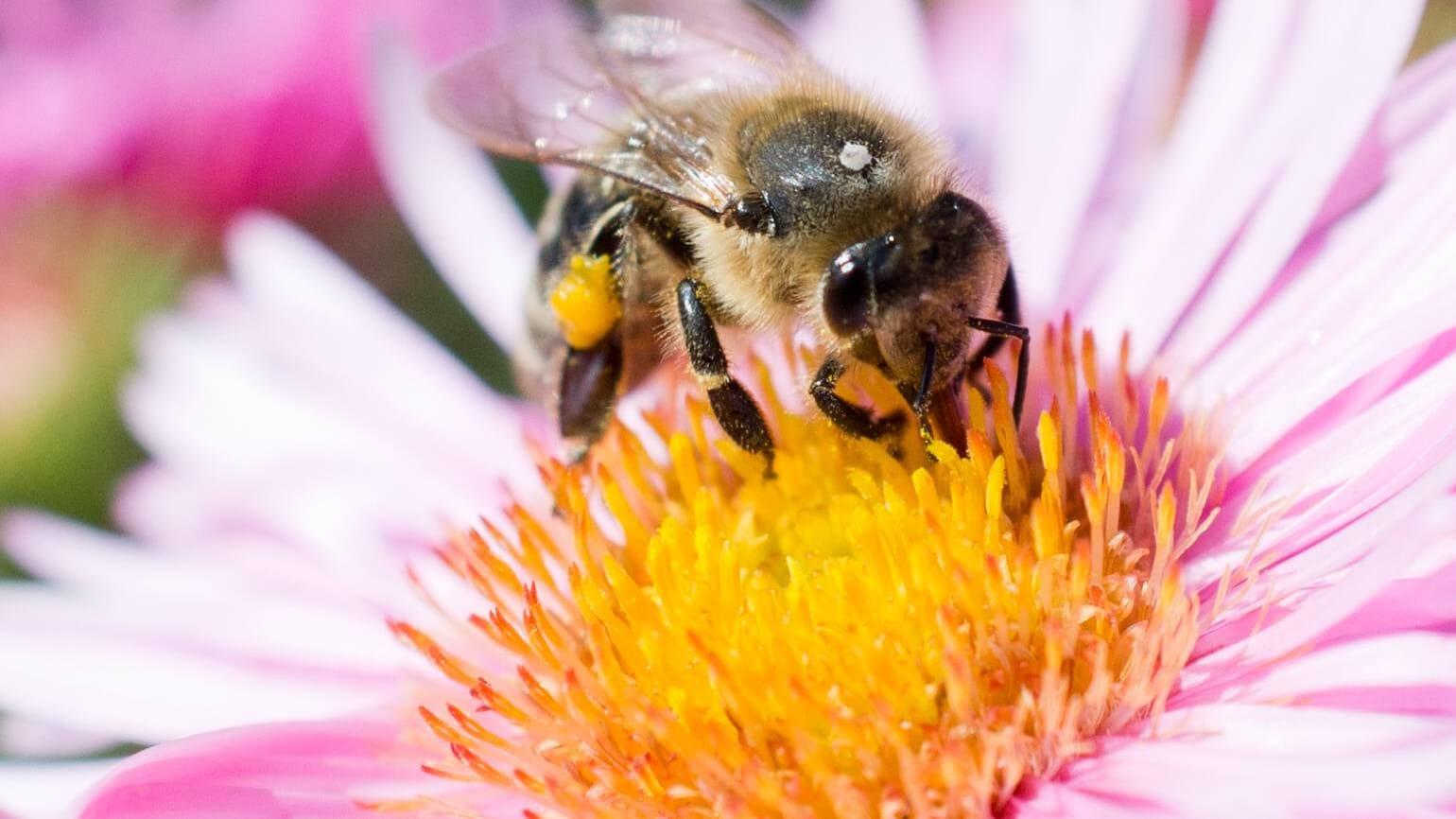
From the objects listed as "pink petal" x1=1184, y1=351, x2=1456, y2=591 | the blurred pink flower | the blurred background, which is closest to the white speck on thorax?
"pink petal" x1=1184, y1=351, x2=1456, y2=591

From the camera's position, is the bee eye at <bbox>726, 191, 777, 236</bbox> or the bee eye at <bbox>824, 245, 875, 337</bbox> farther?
the bee eye at <bbox>726, 191, 777, 236</bbox>

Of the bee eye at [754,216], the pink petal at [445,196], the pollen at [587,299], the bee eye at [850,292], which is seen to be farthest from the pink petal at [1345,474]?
the pink petal at [445,196]


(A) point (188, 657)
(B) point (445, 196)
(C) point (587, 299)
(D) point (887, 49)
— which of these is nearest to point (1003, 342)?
(C) point (587, 299)

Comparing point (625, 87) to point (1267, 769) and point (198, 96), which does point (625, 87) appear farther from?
point (198, 96)

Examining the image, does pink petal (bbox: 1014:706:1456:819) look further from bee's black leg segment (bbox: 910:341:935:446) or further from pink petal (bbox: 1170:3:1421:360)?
pink petal (bbox: 1170:3:1421:360)

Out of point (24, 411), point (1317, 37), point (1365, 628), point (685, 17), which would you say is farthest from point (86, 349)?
point (1365, 628)

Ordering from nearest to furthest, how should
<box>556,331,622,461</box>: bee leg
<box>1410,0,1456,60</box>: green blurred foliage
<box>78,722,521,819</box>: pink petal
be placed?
<box>78,722,521,819</box>: pink petal < <box>556,331,622,461</box>: bee leg < <box>1410,0,1456,60</box>: green blurred foliage
